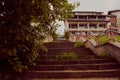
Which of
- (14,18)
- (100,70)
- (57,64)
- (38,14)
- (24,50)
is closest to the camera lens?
(14,18)

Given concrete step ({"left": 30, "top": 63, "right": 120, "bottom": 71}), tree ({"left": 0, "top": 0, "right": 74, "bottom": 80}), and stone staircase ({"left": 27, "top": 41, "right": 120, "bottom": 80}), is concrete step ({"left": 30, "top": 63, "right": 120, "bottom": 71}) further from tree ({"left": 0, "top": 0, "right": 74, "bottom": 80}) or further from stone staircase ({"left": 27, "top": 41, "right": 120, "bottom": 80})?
tree ({"left": 0, "top": 0, "right": 74, "bottom": 80})

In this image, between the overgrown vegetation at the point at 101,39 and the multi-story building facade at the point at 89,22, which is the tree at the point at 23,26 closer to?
the overgrown vegetation at the point at 101,39

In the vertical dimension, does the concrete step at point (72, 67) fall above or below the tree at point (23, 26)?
below

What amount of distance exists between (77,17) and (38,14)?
2479 inches

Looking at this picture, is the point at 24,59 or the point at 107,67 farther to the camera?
the point at 107,67

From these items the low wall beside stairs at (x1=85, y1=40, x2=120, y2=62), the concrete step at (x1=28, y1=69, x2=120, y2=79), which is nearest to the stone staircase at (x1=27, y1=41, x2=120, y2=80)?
the concrete step at (x1=28, y1=69, x2=120, y2=79)

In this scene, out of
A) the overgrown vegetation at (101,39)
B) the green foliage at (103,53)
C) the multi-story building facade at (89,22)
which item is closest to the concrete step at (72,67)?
the green foliage at (103,53)

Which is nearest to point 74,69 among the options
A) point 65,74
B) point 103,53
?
point 65,74

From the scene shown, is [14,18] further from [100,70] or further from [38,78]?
[100,70]

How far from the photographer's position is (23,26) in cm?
689

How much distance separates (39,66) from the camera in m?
9.27

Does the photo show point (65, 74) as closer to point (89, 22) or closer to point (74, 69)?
point (74, 69)

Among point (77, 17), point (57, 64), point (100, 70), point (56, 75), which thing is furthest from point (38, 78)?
point (77, 17)

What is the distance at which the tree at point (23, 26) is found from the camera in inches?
265
